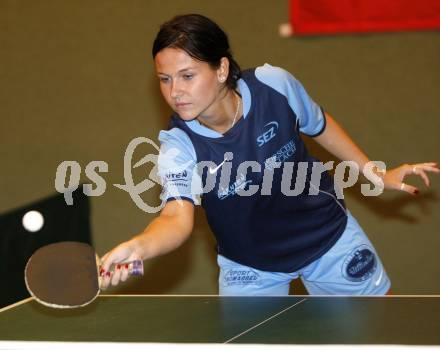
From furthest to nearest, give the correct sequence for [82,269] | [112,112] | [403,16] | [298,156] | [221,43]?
[112,112], [403,16], [298,156], [221,43], [82,269]

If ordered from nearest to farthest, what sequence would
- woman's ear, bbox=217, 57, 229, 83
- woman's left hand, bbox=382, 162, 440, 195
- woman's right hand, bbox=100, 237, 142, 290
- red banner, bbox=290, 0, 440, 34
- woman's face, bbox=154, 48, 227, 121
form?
1. woman's right hand, bbox=100, 237, 142, 290
2. woman's face, bbox=154, 48, 227, 121
3. woman's ear, bbox=217, 57, 229, 83
4. woman's left hand, bbox=382, 162, 440, 195
5. red banner, bbox=290, 0, 440, 34

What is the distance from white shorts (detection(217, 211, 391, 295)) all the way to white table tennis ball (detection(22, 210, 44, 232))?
1403mm

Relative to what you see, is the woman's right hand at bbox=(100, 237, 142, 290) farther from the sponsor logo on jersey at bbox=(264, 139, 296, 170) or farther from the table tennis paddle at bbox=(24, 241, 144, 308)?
the sponsor logo on jersey at bbox=(264, 139, 296, 170)

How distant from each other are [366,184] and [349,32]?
31.2 inches

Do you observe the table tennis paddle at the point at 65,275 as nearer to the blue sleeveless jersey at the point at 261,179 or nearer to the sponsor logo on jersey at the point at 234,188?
the blue sleeveless jersey at the point at 261,179

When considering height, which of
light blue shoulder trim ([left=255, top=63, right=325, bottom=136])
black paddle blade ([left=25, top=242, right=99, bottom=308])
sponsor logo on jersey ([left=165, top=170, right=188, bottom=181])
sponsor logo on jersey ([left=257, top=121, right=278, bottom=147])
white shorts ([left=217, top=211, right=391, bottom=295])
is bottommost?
white shorts ([left=217, top=211, right=391, bottom=295])

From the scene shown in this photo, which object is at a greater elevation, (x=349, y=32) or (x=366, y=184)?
(x=349, y=32)

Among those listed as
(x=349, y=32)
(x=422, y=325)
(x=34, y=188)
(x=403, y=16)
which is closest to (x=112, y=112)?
(x=34, y=188)

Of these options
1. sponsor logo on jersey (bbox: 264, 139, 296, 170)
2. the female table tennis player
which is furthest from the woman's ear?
sponsor logo on jersey (bbox: 264, 139, 296, 170)

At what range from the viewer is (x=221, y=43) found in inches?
95.3

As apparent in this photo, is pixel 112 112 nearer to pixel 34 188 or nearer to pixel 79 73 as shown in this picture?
pixel 79 73

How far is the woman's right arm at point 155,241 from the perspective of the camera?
1966mm

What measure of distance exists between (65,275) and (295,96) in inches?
37.5

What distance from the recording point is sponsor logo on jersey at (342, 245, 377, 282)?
8.59 feet
